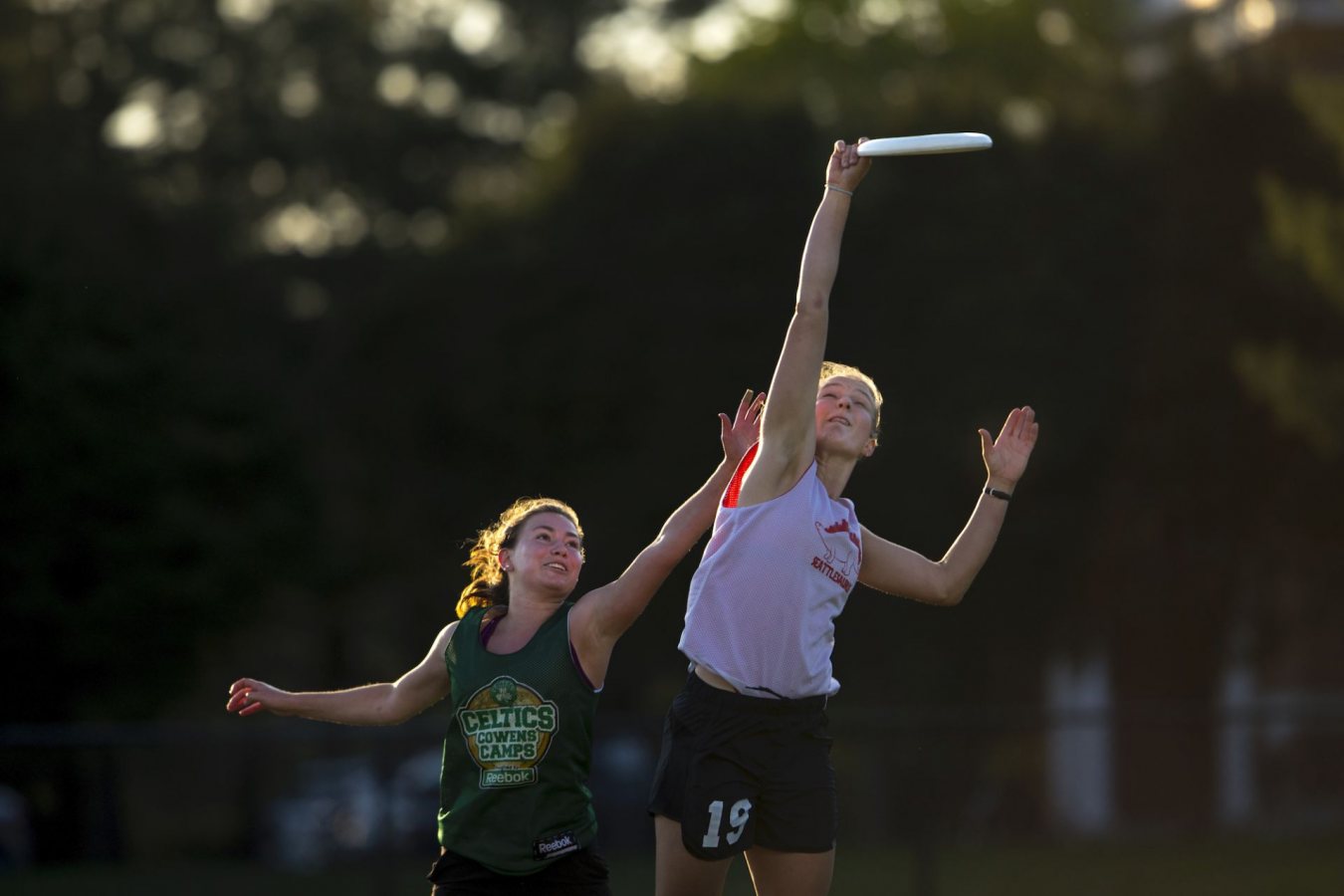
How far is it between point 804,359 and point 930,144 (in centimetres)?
67

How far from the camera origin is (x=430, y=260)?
101 feet

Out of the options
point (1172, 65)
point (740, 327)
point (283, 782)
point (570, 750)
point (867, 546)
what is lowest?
point (283, 782)

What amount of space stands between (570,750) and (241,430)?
77.8 ft

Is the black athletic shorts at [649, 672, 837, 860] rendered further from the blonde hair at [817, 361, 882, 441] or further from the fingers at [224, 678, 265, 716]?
the fingers at [224, 678, 265, 716]

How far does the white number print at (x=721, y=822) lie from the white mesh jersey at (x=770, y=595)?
12.7 inches

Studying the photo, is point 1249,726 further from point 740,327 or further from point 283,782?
point 740,327

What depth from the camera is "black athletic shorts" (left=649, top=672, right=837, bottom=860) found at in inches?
234

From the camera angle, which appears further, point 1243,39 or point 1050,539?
point 1243,39

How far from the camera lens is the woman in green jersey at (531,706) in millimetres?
6070

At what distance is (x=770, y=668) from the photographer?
236 inches

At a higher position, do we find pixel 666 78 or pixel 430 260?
pixel 666 78

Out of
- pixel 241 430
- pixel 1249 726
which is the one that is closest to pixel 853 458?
pixel 1249 726

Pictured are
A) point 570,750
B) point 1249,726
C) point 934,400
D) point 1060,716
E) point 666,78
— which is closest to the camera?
point 570,750

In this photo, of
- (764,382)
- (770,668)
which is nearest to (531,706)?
(770,668)
